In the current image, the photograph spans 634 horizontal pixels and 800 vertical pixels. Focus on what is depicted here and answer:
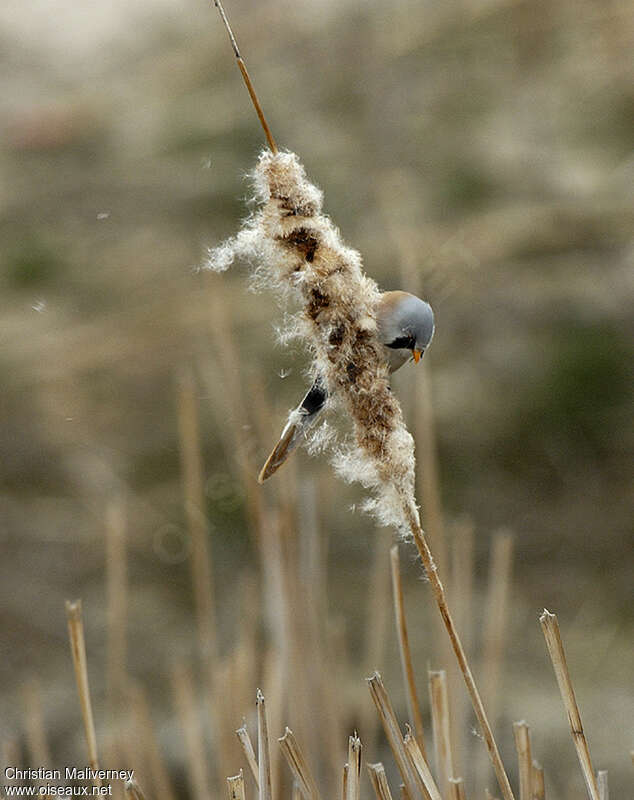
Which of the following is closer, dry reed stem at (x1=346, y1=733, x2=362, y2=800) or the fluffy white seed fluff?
the fluffy white seed fluff

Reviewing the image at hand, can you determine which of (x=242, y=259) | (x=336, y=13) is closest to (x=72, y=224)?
(x=336, y=13)

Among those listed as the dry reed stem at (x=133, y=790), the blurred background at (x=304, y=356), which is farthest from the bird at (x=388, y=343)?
Result: the blurred background at (x=304, y=356)

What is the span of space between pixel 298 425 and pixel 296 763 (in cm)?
25

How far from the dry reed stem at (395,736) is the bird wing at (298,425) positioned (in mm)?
167

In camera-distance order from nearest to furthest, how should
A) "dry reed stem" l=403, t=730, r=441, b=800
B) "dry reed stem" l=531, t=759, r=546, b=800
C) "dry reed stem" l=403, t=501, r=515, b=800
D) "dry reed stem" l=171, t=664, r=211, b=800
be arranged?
"dry reed stem" l=403, t=501, r=515, b=800 < "dry reed stem" l=403, t=730, r=441, b=800 < "dry reed stem" l=531, t=759, r=546, b=800 < "dry reed stem" l=171, t=664, r=211, b=800

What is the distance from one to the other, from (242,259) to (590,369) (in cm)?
223

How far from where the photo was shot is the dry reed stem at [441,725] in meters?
0.70

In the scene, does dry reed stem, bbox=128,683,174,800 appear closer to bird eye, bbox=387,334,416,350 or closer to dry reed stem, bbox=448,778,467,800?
dry reed stem, bbox=448,778,467,800

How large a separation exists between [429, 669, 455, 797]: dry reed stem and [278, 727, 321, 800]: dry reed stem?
0.11 meters

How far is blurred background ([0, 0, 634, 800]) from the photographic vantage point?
2.24 metres

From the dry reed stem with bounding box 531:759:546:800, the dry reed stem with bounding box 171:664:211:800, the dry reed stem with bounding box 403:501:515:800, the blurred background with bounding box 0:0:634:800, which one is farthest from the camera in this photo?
the blurred background with bounding box 0:0:634:800

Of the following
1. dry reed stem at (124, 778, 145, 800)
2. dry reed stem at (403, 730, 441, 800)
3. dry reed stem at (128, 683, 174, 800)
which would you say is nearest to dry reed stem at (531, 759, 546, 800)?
dry reed stem at (403, 730, 441, 800)

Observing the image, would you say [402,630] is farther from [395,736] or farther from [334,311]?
[334,311]

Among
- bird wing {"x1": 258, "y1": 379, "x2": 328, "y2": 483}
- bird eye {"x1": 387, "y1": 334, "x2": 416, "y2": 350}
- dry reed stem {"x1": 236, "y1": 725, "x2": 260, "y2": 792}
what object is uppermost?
bird eye {"x1": 387, "y1": 334, "x2": 416, "y2": 350}
